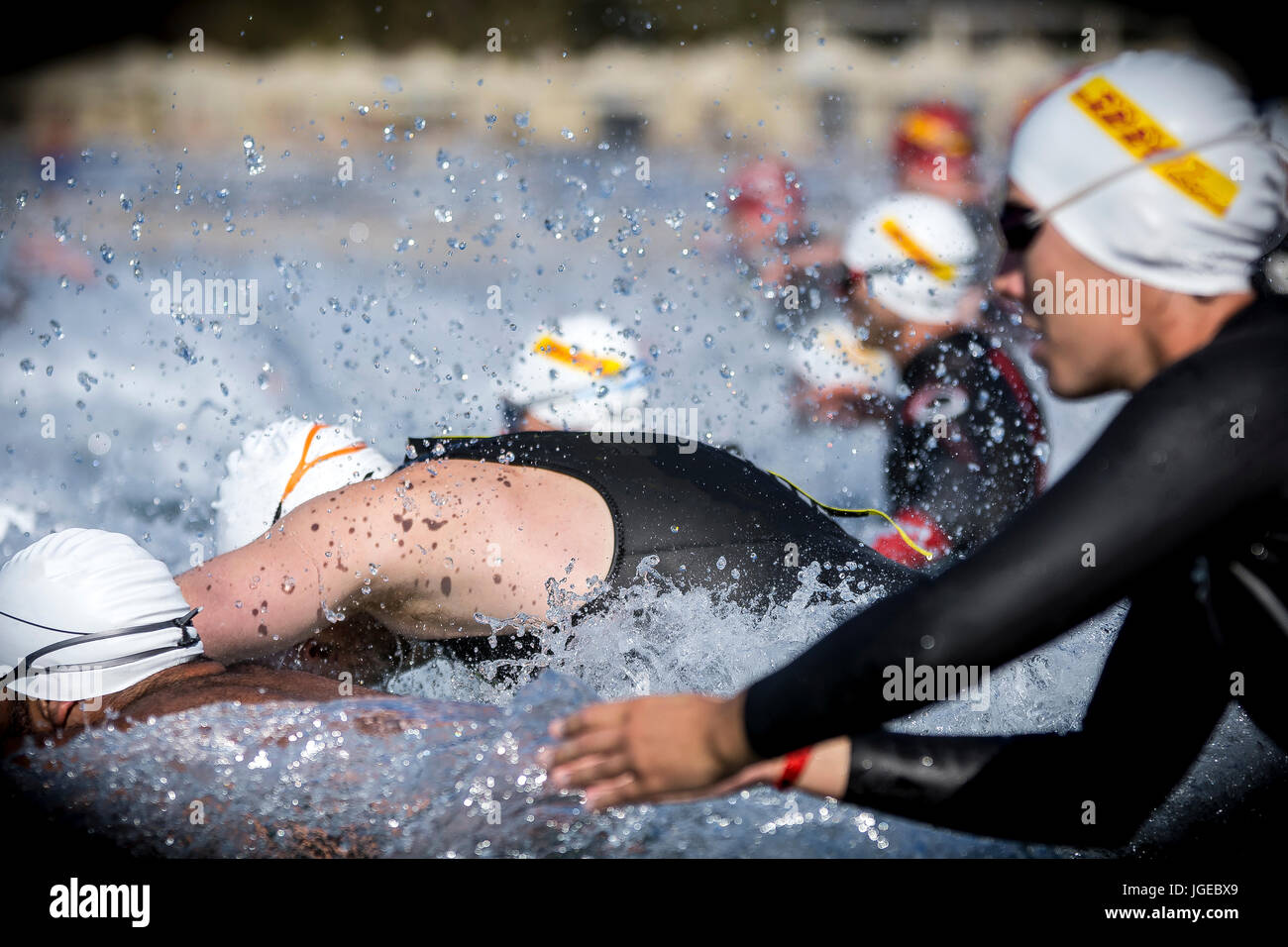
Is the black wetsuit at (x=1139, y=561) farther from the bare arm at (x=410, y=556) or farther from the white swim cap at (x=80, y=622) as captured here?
the white swim cap at (x=80, y=622)

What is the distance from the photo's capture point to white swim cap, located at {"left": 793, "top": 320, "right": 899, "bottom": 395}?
4410mm

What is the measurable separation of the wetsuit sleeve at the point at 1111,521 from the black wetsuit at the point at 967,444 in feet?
8.65

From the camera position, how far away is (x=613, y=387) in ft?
12.6

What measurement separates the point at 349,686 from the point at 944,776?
1224 mm

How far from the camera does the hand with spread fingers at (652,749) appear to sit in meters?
1.22

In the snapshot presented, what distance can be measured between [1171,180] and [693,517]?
4.12ft

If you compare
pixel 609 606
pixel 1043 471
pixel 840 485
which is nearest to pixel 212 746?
pixel 609 606

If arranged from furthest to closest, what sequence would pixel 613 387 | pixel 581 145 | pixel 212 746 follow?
1. pixel 581 145
2. pixel 613 387
3. pixel 212 746

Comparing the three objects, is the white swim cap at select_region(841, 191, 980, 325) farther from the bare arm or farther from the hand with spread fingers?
the hand with spread fingers

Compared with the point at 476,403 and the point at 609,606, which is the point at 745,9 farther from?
the point at 609,606

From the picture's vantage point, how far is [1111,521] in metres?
1.03

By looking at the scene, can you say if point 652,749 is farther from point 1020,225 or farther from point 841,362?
point 841,362

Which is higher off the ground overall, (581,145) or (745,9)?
(745,9)

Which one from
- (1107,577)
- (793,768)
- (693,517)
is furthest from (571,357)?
(1107,577)
